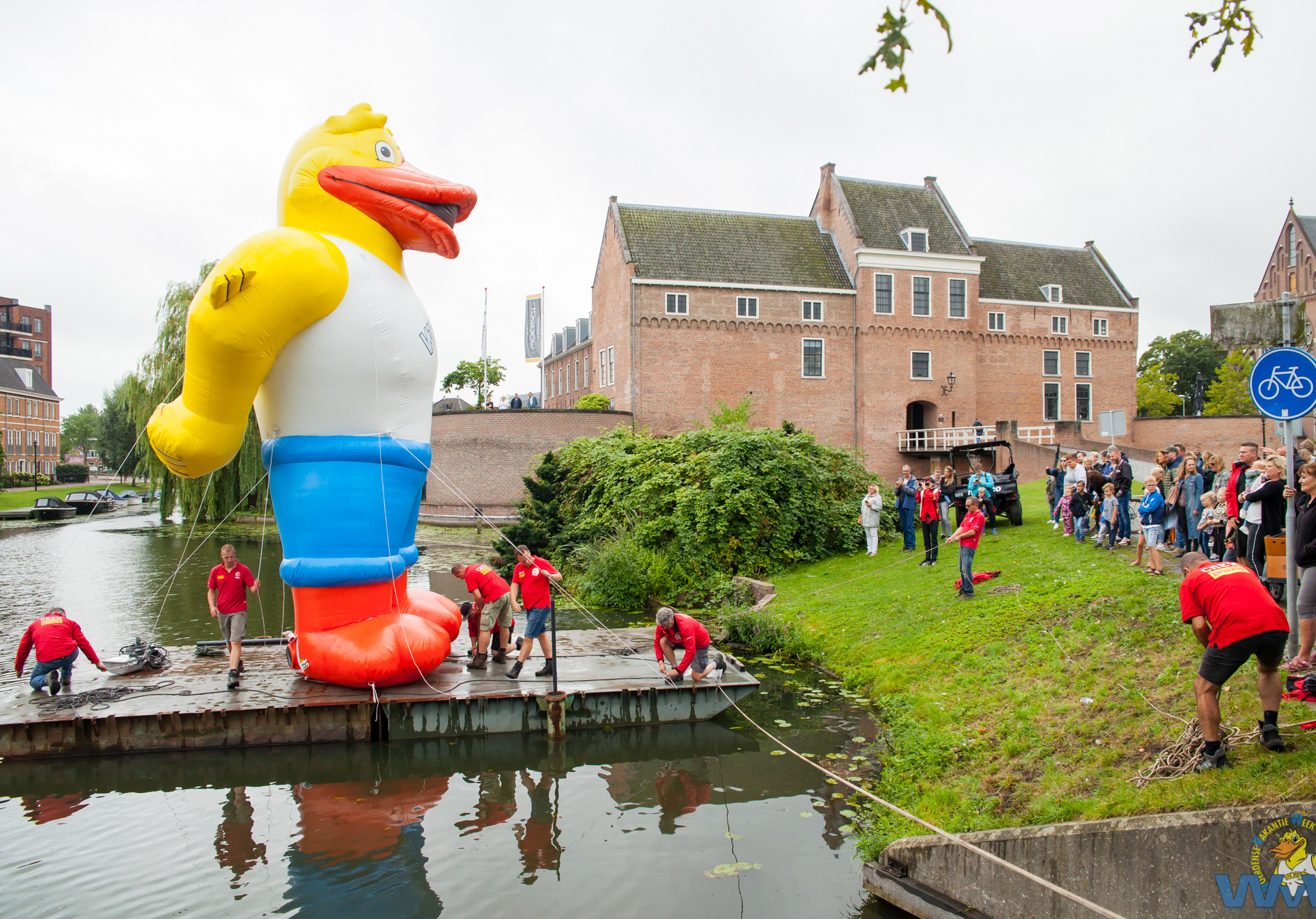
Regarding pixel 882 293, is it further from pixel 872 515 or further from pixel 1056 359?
pixel 872 515

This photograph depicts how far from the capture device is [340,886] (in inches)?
251

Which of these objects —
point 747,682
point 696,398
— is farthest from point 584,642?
point 696,398

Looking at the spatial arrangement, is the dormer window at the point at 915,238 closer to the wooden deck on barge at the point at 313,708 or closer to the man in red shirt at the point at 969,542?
the man in red shirt at the point at 969,542

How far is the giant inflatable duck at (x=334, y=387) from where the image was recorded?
8.67 m

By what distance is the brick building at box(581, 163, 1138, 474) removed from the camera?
36.6m

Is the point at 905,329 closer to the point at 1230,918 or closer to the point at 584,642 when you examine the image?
the point at 584,642

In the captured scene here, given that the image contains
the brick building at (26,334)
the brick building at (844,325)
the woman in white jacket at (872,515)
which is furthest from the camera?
the brick building at (26,334)

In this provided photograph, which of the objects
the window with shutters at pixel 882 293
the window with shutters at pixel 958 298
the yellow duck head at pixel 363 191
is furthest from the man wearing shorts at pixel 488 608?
the window with shutters at pixel 958 298

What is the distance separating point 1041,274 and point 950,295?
Answer: 22.3ft

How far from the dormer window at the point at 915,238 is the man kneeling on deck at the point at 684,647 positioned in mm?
32198

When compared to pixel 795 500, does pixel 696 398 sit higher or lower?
higher

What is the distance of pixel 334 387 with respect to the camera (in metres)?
→ 9.10

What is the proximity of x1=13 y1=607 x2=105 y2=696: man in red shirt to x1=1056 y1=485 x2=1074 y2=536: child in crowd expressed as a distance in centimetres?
1458

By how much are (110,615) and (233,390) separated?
452 inches
